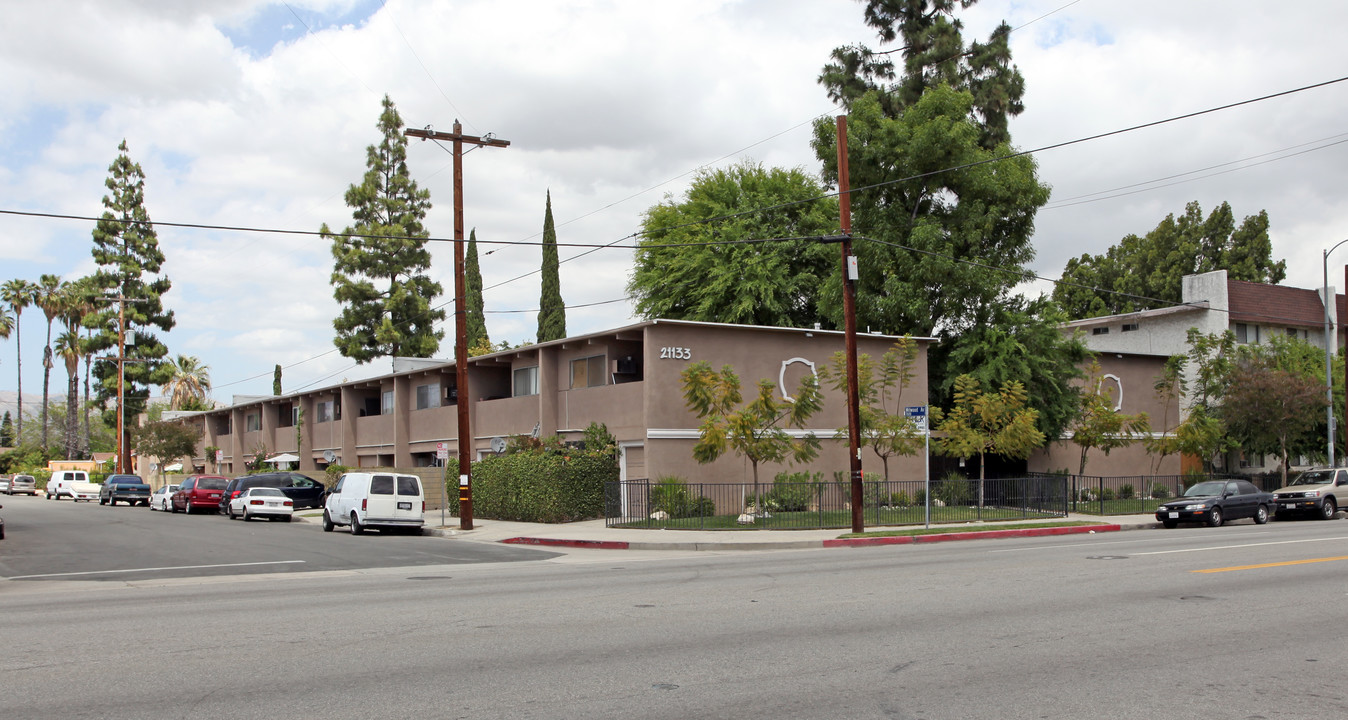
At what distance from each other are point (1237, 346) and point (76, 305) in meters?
86.0

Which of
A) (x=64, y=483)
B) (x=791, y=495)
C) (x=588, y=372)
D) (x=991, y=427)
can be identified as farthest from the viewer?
(x=64, y=483)

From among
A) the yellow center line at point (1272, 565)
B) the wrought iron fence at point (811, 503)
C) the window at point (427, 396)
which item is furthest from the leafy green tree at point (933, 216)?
the yellow center line at point (1272, 565)

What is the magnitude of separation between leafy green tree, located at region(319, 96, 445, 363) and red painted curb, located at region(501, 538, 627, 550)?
37968 mm

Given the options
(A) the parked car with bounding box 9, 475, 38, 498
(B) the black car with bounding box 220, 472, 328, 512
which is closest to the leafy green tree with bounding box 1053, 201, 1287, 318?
(B) the black car with bounding box 220, 472, 328, 512

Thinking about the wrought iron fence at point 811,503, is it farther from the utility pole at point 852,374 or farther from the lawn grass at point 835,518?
the utility pole at point 852,374

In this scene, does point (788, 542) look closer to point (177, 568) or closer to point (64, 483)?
point (177, 568)

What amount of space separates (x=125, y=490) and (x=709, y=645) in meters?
51.6

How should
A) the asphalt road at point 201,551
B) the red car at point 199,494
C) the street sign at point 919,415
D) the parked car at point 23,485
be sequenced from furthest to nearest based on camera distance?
the parked car at point 23,485, the red car at point 199,494, the street sign at point 919,415, the asphalt road at point 201,551

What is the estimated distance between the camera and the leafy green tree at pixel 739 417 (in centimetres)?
2728

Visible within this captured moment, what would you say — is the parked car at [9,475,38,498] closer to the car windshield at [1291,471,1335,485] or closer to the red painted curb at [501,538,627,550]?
the red painted curb at [501,538,627,550]

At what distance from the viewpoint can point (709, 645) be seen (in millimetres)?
9016

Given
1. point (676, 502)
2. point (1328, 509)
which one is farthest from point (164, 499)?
point (1328, 509)

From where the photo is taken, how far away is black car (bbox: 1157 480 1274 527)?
29.1m

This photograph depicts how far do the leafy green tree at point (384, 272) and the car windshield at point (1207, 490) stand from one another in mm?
44035
